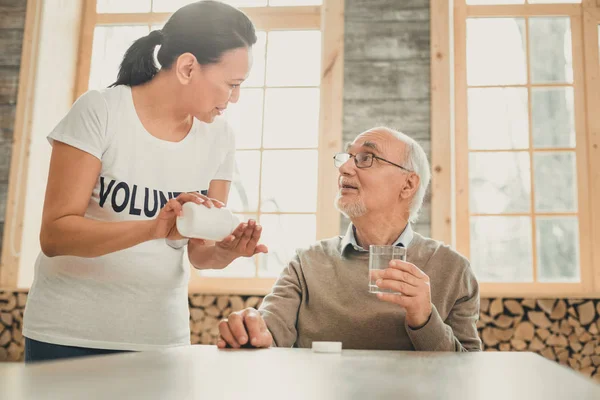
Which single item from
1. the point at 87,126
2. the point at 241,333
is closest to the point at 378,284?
the point at 241,333

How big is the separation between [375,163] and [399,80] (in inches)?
63.5

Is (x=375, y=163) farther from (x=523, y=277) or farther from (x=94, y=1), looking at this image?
(x=94, y=1)

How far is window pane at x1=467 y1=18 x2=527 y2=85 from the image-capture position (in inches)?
144

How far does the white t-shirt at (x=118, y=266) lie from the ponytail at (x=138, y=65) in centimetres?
5

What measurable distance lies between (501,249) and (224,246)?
2.36 meters

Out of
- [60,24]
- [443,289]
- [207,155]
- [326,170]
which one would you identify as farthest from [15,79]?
[443,289]

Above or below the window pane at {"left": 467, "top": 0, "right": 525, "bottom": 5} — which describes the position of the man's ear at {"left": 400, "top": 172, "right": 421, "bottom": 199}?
below

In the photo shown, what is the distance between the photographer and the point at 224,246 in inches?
59.7

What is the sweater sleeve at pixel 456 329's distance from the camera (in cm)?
145

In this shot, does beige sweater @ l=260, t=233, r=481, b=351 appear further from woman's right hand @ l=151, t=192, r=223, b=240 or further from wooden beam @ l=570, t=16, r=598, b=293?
wooden beam @ l=570, t=16, r=598, b=293

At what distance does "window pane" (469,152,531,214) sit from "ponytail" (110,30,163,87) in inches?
94.8

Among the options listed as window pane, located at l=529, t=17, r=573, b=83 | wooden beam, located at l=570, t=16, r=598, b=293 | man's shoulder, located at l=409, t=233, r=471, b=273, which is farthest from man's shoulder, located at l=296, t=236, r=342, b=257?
window pane, located at l=529, t=17, r=573, b=83

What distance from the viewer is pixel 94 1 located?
3.98m

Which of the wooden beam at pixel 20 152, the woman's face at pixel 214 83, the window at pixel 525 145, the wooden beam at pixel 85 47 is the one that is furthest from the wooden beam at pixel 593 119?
the wooden beam at pixel 20 152
